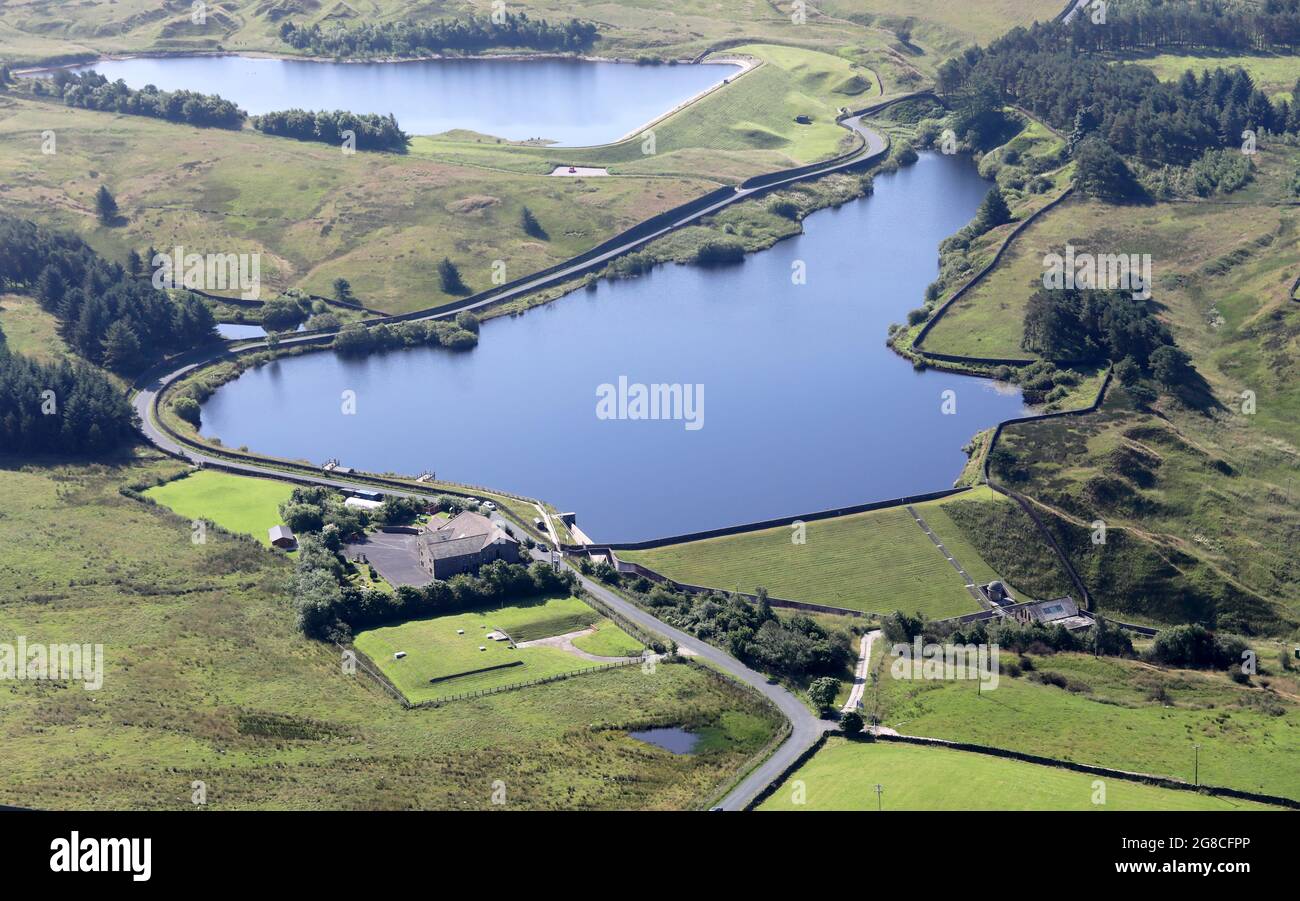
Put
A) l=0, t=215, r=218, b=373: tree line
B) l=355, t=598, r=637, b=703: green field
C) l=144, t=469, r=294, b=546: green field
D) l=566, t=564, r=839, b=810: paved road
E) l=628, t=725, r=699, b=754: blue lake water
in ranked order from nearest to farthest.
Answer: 1. l=566, t=564, r=839, b=810: paved road
2. l=628, t=725, r=699, b=754: blue lake water
3. l=355, t=598, r=637, b=703: green field
4. l=144, t=469, r=294, b=546: green field
5. l=0, t=215, r=218, b=373: tree line

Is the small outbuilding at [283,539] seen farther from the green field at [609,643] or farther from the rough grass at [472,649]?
the green field at [609,643]

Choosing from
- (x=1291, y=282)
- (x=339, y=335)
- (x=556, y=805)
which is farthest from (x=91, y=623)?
(x=1291, y=282)

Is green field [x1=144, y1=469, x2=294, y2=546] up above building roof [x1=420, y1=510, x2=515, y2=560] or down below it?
below

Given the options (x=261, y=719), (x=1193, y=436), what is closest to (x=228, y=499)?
(x=261, y=719)

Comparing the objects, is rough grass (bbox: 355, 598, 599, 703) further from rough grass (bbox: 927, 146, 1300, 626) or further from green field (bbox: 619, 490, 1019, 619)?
rough grass (bbox: 927, 146, 1300, 626)

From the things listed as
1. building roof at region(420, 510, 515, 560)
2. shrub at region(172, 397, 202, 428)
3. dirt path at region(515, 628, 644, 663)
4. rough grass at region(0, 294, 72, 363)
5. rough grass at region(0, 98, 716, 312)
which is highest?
rough grass at region(0, 98, 716, 312)

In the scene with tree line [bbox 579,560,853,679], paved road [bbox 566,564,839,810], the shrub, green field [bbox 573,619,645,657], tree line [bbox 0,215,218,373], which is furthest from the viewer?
tree line [bbox 0,215,218,373]

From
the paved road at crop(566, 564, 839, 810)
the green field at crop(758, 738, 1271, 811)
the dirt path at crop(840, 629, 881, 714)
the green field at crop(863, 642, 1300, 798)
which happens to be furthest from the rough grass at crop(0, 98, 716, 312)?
the green field at crop(758, 738, 1271, 811)
